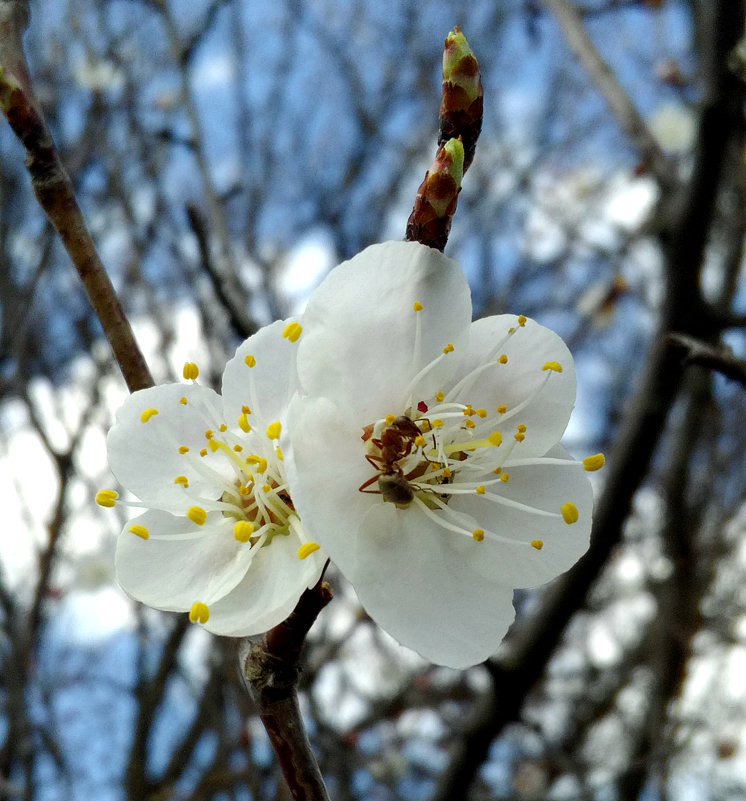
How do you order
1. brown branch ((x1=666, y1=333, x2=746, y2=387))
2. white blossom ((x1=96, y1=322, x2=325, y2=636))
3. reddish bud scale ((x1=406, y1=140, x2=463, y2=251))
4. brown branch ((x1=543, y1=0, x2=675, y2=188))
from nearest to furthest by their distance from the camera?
reddish bud scale ((x1=406, y1=140, x2=463, y2=251)) → white blossom ((x1=96, y1=322, x2=325, y2=636)) → brown branch ((x1=666, y1=333, x2=746, y2=387)) → brown branch ((x1=543, y1=0, x2=675, y2=188))

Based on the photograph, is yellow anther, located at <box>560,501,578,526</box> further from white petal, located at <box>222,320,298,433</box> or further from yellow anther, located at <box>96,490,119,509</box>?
yellow anther, located at <box>96,490,119,509</box>

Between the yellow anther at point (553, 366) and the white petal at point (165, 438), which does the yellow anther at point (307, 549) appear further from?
the yellow anther at point (553, 366)

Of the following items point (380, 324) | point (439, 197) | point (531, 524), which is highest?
point (439, 197)

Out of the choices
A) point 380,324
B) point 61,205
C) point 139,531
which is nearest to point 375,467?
point 380,324

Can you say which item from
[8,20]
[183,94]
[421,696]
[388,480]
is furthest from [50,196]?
[421,696]

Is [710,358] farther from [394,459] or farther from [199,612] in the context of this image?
[199,612]

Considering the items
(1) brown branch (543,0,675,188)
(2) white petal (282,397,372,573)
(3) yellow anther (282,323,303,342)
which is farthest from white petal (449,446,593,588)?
(1) brown branch (543,0,675,188)
